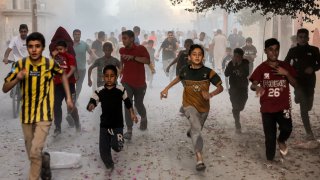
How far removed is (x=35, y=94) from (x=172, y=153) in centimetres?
269

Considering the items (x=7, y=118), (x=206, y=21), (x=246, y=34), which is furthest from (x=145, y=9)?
(x=7, y=118)

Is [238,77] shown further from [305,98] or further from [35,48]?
[35,48]

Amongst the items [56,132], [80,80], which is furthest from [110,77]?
[80,80]

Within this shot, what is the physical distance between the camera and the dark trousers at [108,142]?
19.7 feet

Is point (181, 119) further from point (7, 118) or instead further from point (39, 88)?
point (39, 88)

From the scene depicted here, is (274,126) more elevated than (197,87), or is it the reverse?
(197,87)

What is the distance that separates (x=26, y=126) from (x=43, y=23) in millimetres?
29932

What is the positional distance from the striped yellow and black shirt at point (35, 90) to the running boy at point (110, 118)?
3.27ft

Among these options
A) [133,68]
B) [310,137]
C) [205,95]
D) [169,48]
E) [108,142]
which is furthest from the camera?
[169,48]

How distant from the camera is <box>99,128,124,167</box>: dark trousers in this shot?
6.01 metres

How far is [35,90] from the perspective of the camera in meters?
4.95

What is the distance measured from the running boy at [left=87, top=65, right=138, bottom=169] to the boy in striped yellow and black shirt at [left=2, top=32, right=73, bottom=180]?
1003mm

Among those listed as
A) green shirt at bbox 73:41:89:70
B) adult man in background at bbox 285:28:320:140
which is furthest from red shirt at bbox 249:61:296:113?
green shirt at bbox 73:41:89:70

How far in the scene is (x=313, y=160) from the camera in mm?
6551
